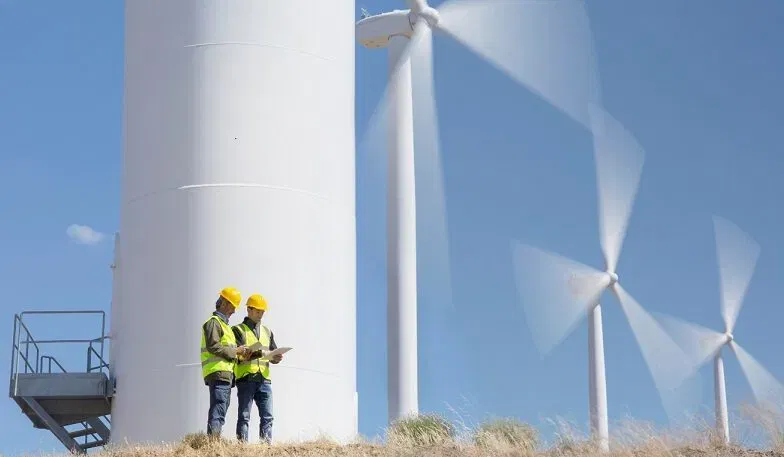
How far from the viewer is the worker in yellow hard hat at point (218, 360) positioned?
63.3 feet

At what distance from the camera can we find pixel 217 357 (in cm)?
1952

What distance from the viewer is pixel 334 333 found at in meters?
24.8

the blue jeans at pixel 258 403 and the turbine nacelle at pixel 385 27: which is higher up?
the turbine nacelle at pixel 385 27

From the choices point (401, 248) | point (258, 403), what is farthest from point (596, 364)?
point (258, 403)

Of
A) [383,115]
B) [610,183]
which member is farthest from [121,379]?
[610,183]

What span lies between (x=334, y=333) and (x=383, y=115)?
1277 cm

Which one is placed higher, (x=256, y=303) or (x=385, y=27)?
(x=385, y=27)

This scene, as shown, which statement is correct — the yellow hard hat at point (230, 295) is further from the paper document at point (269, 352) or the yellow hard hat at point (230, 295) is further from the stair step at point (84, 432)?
the stair step at point (84, 432)

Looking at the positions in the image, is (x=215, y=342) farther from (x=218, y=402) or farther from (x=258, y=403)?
(x=258, y=403)

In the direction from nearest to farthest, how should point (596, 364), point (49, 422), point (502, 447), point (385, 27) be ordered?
point (502, 447) → point (49, 422) → point (385, 27) → point (596, 364)

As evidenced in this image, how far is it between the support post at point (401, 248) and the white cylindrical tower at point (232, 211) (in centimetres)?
845

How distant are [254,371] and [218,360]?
634 mm

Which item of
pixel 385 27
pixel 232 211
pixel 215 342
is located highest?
pixel 385 27

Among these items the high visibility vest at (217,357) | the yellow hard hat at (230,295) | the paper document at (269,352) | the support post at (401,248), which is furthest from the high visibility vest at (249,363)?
Result: the support post at (401,248)
